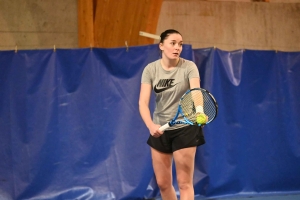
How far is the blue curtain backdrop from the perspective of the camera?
197 inches

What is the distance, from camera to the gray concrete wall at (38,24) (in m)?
6.12

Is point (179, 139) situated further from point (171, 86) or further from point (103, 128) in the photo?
point (103, 128)

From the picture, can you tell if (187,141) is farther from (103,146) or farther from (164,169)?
(103,146)

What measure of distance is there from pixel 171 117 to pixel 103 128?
6.55 ft

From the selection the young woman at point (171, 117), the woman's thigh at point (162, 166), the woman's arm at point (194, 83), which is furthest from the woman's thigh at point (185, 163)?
the woman's arm at point (194, 83)

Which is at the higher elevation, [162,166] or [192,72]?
[192,72]

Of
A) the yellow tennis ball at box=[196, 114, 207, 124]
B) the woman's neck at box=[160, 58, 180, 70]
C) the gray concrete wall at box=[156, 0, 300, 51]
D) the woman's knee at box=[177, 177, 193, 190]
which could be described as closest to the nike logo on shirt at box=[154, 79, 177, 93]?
the woman's neck at box=[160, 58, 180, 70]

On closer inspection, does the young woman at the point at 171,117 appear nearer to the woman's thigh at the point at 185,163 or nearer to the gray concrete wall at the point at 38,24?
the woman's thigh at the point at 185,163

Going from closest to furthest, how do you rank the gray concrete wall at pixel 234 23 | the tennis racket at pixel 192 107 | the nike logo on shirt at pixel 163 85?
the tennis racket at pixel 192 107
the nike logo on shirt at pixel 163 85
the gray concrete wall at pixel 234 23

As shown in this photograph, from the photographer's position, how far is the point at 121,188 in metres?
5.11

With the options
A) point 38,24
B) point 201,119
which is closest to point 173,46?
point 201,119

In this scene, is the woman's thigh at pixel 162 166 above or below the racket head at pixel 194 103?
below

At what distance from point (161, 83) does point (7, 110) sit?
2527mm

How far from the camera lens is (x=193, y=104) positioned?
311 centimetres
